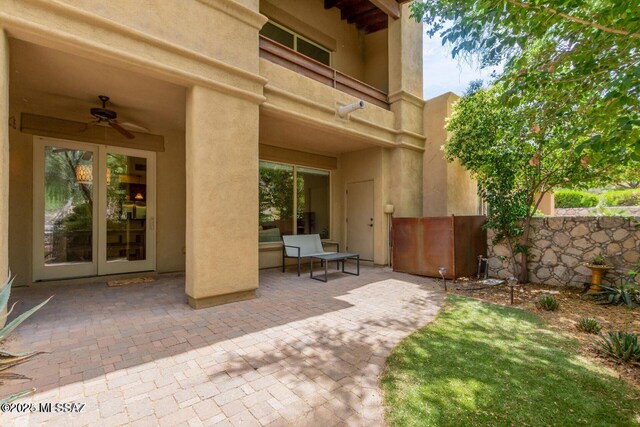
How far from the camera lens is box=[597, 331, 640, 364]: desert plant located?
2.84 metres

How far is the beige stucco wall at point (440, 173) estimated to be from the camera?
805cm

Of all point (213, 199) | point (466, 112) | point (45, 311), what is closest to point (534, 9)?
point (466, 112)

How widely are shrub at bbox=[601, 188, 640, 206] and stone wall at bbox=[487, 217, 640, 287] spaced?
5.03 meters

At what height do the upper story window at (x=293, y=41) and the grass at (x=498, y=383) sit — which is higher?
the upper story window at (x=293, y=41)

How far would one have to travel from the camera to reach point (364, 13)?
28.5 feet

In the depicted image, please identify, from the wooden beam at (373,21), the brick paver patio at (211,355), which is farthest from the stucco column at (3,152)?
the wooden beam at (373,21)

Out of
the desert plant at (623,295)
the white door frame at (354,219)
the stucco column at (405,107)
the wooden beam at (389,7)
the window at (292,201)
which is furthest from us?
the white door frame at (354,219)

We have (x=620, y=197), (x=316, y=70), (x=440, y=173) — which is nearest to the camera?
(x=316, y=70)

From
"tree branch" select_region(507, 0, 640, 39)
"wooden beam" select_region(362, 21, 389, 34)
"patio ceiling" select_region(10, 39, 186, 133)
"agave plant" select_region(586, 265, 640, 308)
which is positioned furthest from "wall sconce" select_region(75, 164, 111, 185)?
"agave plant" select_region(586, 265, 640, 308)

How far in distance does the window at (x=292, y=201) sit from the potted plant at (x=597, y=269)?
599 cm

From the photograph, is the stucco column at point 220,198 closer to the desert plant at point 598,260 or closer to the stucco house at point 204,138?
the stucco house at point 204,138

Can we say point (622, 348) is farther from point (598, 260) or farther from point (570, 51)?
point (570, 51)

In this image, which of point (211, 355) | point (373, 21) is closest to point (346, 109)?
point (373, 21)

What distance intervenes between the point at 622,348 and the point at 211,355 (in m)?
4.11
